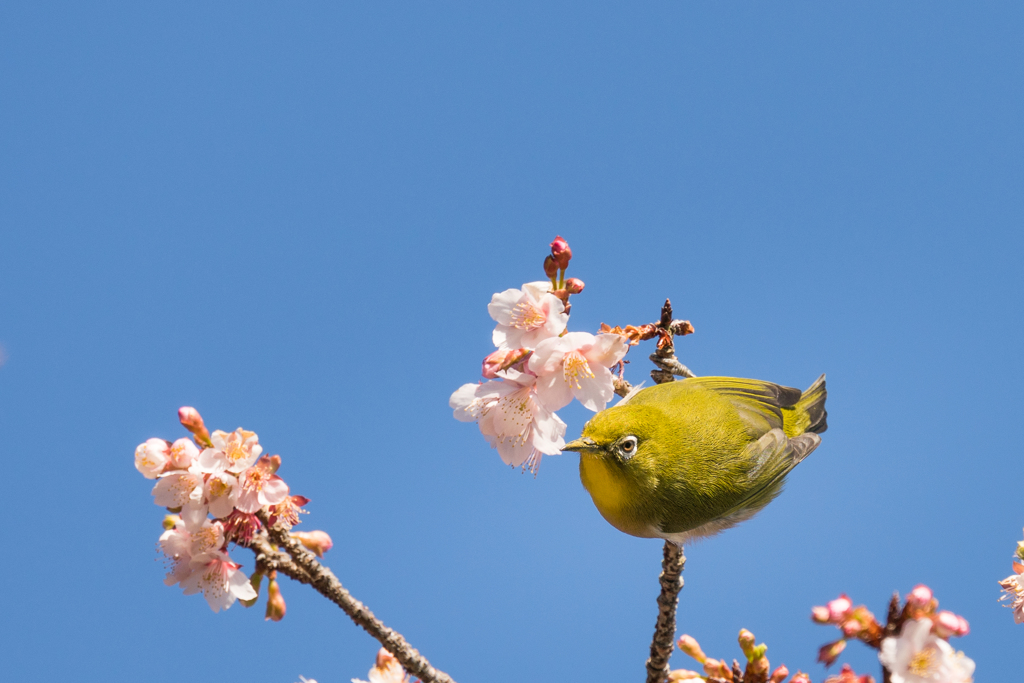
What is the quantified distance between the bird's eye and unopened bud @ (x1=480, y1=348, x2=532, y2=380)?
3.59 ft

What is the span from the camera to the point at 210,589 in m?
2.78

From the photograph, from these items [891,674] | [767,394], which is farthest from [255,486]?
[767,394]

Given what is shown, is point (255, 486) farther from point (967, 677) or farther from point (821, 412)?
point (821, 412)

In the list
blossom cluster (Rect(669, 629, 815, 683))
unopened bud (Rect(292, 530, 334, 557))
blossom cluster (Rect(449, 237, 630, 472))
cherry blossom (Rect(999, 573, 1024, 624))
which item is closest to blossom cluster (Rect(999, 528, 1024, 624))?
cherry blossom (Rect(999, 573, 1024, 624))

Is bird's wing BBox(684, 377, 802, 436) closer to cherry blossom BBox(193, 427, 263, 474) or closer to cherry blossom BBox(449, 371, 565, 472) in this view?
cherry blossom BBox(449, 371, 565, 472)

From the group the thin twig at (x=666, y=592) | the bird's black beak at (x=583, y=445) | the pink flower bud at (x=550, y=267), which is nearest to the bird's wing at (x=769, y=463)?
the thin twig at (x=666, y=592)

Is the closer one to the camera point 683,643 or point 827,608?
point 827,608

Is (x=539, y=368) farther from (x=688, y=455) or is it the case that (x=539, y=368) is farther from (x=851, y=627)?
(x=688, y=455)

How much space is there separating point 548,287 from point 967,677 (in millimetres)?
1727

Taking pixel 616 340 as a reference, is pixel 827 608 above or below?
below

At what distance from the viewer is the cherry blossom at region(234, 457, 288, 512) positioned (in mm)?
2660

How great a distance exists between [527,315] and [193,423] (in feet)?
4.21

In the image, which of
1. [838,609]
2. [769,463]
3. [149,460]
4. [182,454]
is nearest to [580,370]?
[838,609]

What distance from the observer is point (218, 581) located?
276cm
